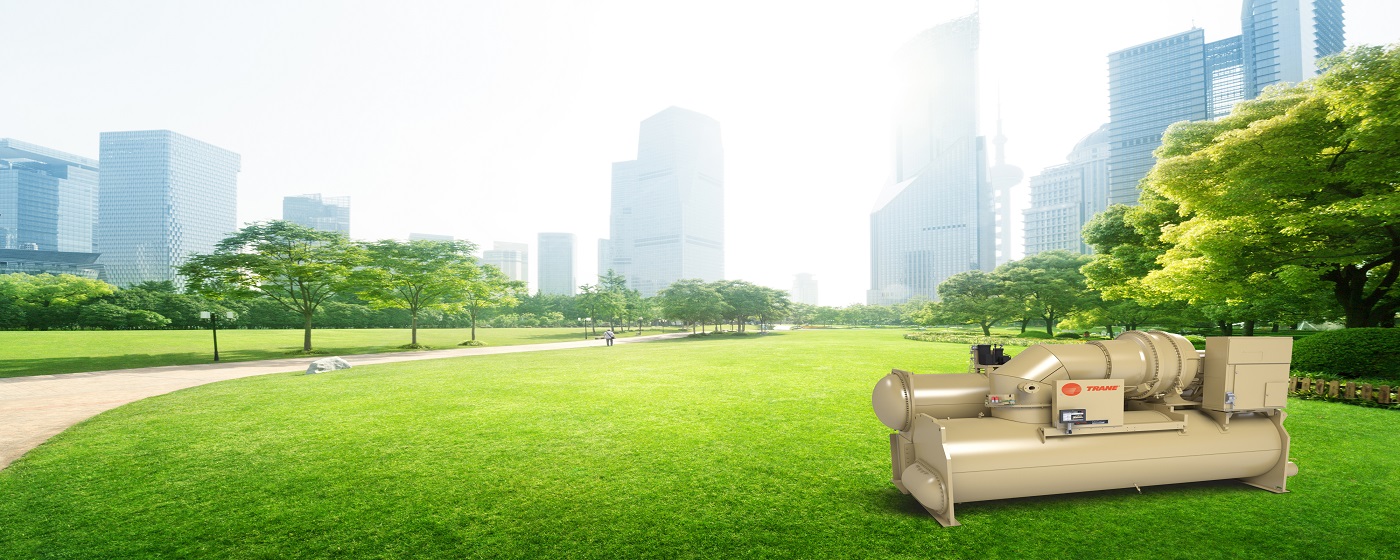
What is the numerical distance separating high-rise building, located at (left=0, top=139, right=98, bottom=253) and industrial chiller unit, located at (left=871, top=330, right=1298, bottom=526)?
607 feet

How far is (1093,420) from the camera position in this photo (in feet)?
13.3

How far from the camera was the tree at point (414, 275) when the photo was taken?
90.8ft

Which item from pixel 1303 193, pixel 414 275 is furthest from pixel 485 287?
pixel 1303 193

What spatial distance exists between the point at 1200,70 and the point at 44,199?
25963cm

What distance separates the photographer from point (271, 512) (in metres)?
4.14

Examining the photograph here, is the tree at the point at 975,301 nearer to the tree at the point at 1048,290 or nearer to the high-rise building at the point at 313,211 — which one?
the tree at the point at 1048,290

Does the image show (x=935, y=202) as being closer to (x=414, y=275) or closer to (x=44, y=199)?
(x=414, y=275)

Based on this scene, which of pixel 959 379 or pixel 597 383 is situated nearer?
pixel 959 379

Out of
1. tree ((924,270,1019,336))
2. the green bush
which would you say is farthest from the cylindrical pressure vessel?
tree ((924,270,1019,336))

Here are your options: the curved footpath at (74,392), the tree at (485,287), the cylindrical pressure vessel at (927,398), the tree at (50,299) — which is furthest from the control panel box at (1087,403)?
the tree at (50,299)

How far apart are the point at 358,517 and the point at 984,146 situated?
14500cm

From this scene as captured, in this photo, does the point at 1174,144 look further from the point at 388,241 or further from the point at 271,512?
the point at 388,241

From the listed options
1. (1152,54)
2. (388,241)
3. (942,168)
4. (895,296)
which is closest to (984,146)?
(942,168)

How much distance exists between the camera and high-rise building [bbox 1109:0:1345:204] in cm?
8056
